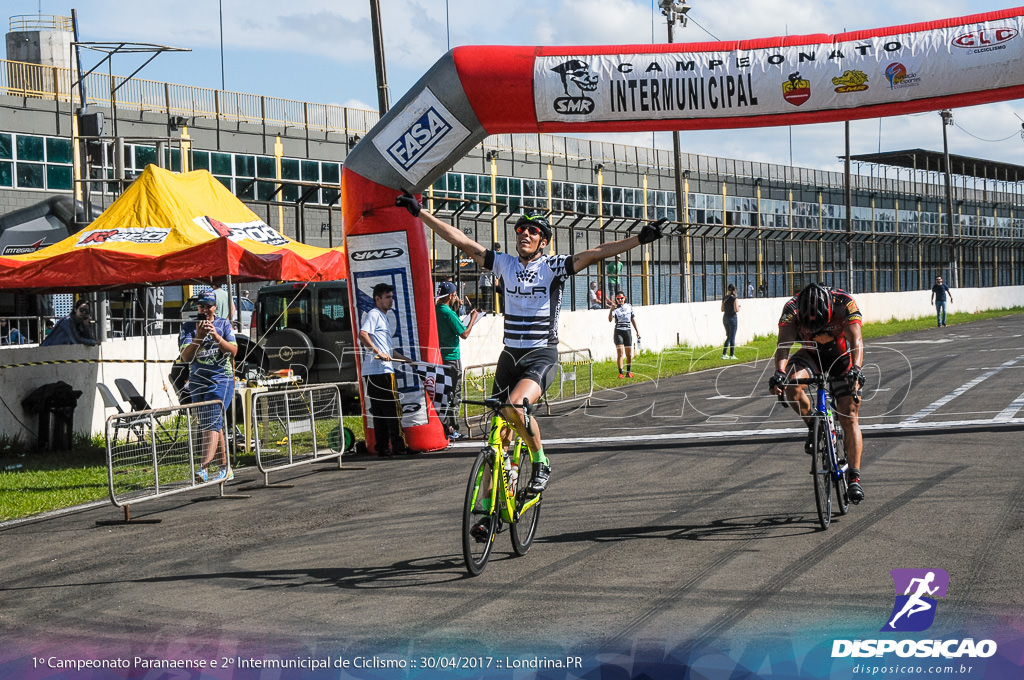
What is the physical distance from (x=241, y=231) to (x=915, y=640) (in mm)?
10598

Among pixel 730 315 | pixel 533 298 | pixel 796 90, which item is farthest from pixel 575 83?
pixel 730 315

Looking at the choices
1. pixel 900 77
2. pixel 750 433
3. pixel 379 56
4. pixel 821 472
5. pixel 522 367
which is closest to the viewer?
→ pixel 522 367

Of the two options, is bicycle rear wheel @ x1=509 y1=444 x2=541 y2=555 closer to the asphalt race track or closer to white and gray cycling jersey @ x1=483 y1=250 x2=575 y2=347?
the asphalt race track

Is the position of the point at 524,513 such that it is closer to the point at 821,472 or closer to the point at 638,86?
the point at 821,472

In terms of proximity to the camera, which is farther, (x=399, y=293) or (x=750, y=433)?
(x=750, y=433)

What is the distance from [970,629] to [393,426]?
8.50 metres

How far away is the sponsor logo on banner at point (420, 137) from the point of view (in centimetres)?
1195

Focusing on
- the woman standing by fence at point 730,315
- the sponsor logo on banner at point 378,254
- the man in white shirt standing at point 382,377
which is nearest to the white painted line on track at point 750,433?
the man in white shirt standing at point 382,377

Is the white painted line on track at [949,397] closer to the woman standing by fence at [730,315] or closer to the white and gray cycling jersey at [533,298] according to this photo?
the woman standing by fence at [730,315]

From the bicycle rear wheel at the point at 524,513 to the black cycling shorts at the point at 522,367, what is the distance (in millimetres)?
431

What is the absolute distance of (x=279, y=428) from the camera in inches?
460

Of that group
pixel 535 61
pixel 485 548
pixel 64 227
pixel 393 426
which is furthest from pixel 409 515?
pixel 64 227

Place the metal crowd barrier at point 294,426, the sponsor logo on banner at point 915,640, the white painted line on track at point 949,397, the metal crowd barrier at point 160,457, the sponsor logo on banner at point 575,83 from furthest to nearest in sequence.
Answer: the white painted line on track at point 949,397, the sponsor logo on banner at point 575,83, the metal crowd barrier at point 294,426, the metal crowd barrier at point 160,457, the sponsor logo on banner at point 915,640

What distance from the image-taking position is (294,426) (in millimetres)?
11812
